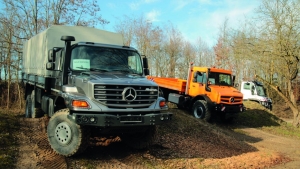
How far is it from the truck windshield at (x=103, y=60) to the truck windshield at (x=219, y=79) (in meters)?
7.82

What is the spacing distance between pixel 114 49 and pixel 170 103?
9.40m

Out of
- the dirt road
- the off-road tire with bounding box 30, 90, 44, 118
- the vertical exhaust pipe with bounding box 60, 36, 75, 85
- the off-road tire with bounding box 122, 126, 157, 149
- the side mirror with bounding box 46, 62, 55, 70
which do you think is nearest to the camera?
the dirt road

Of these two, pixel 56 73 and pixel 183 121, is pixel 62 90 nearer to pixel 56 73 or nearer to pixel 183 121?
pixel 56 73

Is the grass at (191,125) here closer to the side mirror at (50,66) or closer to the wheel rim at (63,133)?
the wheel rim at (63,133)

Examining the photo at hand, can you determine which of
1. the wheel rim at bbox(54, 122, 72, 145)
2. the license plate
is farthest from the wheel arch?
the wheel rim at bbox(54, 122, 72, 145)

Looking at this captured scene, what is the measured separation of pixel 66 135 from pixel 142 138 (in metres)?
1.95

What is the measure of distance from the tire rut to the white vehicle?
62.5 ft

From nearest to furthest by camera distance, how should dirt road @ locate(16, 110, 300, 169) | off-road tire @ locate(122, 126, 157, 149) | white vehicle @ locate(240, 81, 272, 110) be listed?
dirt road @ locate(16, 110, 300, 169)
off-road tire @ locate(122, 126, 157, 149)
white vehicle @ locate(240, 81, 272, 110)

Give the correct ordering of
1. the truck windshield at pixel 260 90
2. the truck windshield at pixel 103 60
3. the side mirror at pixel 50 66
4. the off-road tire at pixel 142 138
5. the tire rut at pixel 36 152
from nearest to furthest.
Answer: the tire rut at pixel 36 152 < the truck windshield at pixel 103 60 < the side mirror at pixel 50 66 < the off-road tire at pixel 142 138 < the truck windshield at pixel 260 90

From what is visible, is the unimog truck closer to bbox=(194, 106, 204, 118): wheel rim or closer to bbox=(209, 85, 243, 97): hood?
bbox=(209, 85, 243, 97): hood

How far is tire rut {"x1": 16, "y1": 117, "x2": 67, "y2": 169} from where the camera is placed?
543 cm

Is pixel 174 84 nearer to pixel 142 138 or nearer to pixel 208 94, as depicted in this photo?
pixel 208 94

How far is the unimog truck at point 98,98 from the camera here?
5.53m

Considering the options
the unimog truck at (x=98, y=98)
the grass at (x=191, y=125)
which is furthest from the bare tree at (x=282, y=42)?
the unimog truck at (x=98, y=98)
